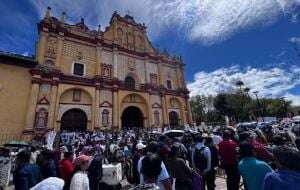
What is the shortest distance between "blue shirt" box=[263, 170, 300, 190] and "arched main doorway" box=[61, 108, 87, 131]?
19.7 metres

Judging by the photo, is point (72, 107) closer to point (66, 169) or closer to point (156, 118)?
point (156, 118)

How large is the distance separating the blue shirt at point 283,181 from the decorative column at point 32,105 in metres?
18.7

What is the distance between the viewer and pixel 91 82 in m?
20.9

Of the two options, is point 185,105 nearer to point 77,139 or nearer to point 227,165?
point 77,139

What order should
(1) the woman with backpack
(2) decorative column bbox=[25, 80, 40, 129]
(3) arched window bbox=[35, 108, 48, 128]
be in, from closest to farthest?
(1) the woman with backpack < (2) decorative column bbox=[25, 80, 40, 129] < (3) arched window bbox=[35, 108, 48, 128]

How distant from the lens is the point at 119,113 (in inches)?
853

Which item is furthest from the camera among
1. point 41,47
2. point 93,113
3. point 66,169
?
point 93,113

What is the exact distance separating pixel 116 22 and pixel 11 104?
53.8ft

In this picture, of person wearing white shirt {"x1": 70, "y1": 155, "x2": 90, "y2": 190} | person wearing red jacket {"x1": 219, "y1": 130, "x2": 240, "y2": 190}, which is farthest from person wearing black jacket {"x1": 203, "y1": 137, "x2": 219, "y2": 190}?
person wearing white shirt {"x1": 70, "y1": 155, "x2": 90, "y2": 190}

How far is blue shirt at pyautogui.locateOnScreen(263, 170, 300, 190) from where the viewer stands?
177cm

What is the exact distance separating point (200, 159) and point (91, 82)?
60.7ft

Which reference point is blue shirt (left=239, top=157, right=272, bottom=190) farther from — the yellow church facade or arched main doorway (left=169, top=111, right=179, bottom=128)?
arched main doorway (left=169, top=111, right=179, bottom=128)

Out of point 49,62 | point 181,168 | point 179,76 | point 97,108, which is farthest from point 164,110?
point 181,168

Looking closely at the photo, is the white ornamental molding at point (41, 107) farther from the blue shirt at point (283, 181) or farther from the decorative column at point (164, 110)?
the blue shirt at point (283, 181)
